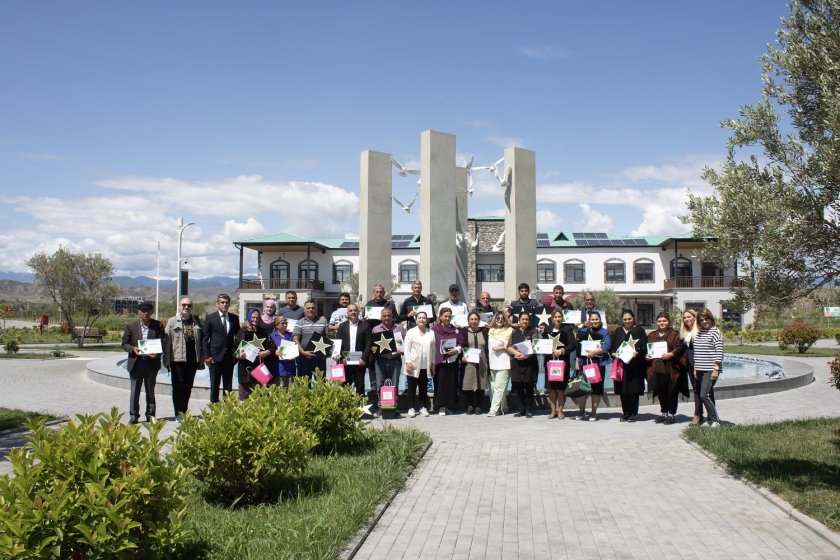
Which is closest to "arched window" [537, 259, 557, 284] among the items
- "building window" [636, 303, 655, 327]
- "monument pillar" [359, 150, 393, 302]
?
"building window" [636, 303, 655, 327]

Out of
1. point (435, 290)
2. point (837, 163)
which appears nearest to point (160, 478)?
point (837, 163)

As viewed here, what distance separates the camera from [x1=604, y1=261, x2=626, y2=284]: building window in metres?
57.3

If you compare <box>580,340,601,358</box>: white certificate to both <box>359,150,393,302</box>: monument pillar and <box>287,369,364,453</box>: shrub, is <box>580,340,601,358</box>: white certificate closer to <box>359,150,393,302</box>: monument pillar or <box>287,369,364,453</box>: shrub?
<box>287,369,364,453</box>: shrub

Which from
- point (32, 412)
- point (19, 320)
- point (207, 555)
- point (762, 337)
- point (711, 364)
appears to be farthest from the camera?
point (19, 320)

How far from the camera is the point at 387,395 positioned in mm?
11875

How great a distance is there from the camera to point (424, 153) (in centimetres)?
2252

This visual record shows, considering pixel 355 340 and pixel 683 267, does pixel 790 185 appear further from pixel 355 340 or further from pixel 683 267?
pixel 683 267

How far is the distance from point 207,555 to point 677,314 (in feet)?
139

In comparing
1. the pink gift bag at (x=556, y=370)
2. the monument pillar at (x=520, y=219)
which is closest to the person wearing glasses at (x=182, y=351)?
the pink gift bag at (x=556, y=370)

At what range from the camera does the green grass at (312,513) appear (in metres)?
5.11

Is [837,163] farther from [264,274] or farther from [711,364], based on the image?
[264,274]

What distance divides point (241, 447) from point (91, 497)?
87.7 inches

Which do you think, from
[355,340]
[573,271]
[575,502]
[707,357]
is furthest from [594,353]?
[573,271]

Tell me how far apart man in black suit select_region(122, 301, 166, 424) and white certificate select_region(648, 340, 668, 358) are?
8.16m
